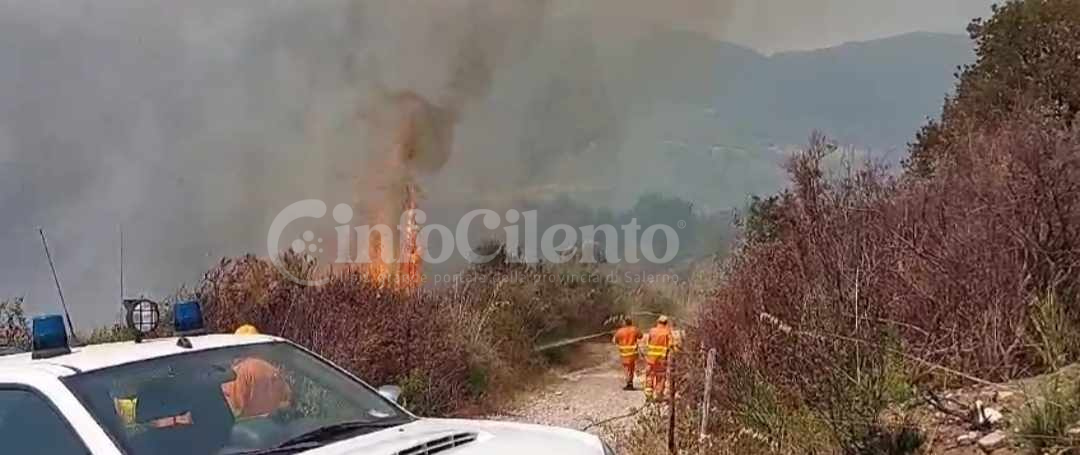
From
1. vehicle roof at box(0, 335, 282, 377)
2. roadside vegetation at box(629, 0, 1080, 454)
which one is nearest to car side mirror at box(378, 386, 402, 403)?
vehicle roof at box(0, 335, 282, 377)

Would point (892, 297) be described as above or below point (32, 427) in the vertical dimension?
below

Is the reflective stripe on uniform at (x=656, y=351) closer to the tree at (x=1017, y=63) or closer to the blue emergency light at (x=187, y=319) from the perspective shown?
the tree at (x=1017, y=63)

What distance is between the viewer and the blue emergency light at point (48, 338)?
12.6 feet

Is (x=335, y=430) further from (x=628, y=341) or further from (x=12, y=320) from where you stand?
(x=628, y=341)

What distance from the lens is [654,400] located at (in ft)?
33.3

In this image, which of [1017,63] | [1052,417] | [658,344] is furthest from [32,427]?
[1017,63]

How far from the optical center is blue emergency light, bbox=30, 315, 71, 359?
3.83 m

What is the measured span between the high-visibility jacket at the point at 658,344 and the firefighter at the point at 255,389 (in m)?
9.73

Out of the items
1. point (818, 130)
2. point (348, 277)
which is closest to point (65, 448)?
point (818, 130)

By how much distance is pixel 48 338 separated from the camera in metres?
3.87

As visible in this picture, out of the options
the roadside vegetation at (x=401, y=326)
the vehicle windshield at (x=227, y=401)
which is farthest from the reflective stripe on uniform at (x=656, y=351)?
the vehicle windshield at (x=227, y=401)

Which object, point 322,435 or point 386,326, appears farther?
point 386,326

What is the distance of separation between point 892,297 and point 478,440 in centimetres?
574

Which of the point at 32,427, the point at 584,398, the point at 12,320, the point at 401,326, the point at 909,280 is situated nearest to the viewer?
the point at 32,427
